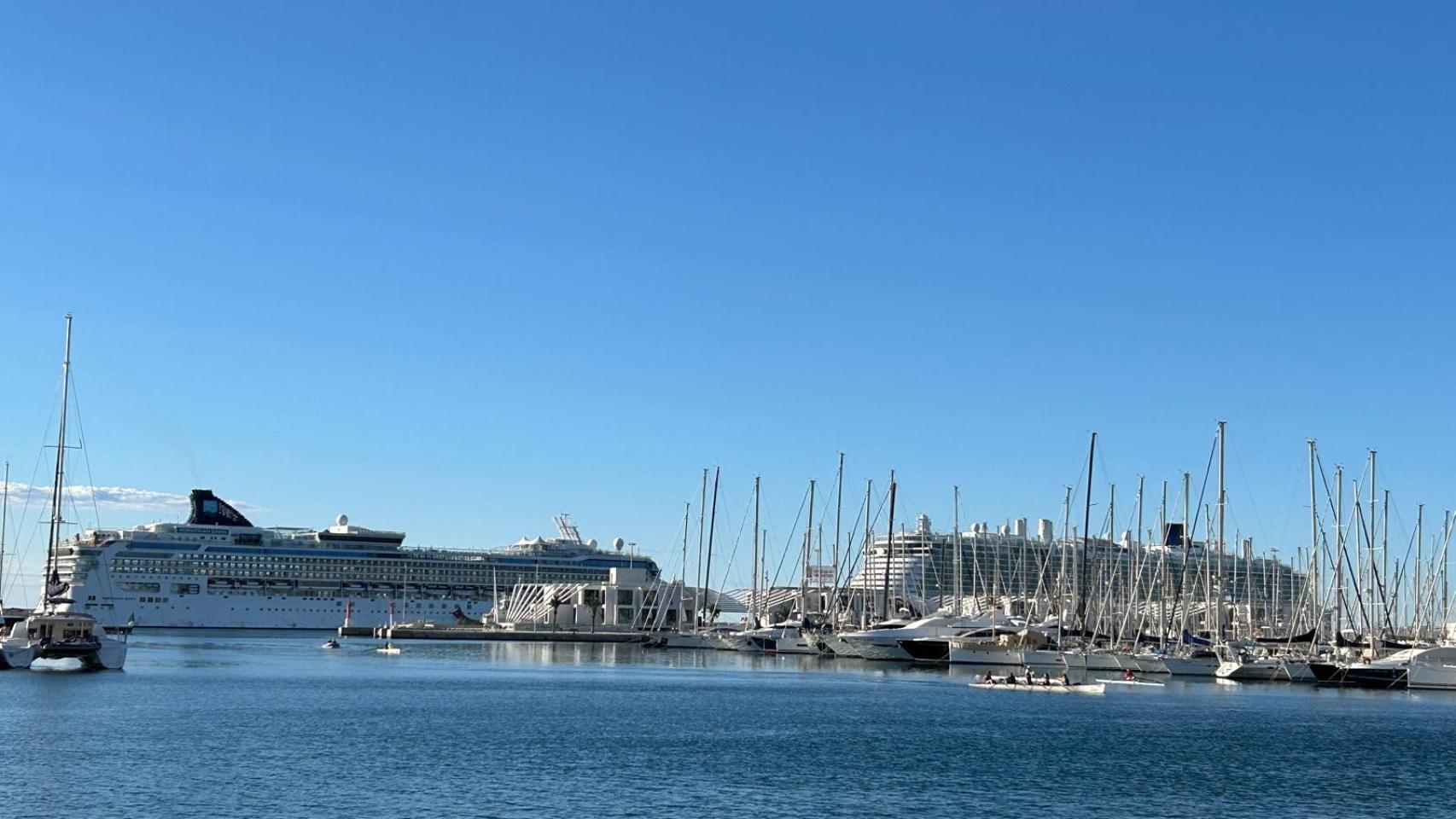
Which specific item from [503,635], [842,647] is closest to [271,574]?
[503,635]

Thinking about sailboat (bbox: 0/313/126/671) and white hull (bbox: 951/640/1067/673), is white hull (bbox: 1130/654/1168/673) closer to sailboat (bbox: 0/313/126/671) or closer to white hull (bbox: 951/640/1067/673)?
white hull (bbox: 951/640/1067/673)

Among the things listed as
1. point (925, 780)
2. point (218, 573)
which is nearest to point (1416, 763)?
point (925, 780)

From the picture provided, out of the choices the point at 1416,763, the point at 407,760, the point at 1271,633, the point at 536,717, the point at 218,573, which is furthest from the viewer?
the point at 218,573

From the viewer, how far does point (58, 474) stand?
58.4m

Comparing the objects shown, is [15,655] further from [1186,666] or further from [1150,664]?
[1186,666]

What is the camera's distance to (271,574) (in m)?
123

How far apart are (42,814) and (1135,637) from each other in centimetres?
5571

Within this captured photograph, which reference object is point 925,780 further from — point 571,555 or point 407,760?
point 571,555

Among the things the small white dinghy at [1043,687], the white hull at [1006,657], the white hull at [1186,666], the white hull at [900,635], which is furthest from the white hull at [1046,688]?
the white hull at [900,635]

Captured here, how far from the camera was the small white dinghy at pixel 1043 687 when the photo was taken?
191 ft

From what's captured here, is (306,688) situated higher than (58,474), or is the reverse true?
(58,474)

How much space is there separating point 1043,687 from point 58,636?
120ft

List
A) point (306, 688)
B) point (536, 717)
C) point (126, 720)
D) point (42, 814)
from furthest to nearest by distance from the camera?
1. point (306, 688)
2. point (536, 717)
3. point (126, 720)
4. point (42, 814)

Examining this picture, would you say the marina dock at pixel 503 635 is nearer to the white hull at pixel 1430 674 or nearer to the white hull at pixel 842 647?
the white hull at pixel 842 647
